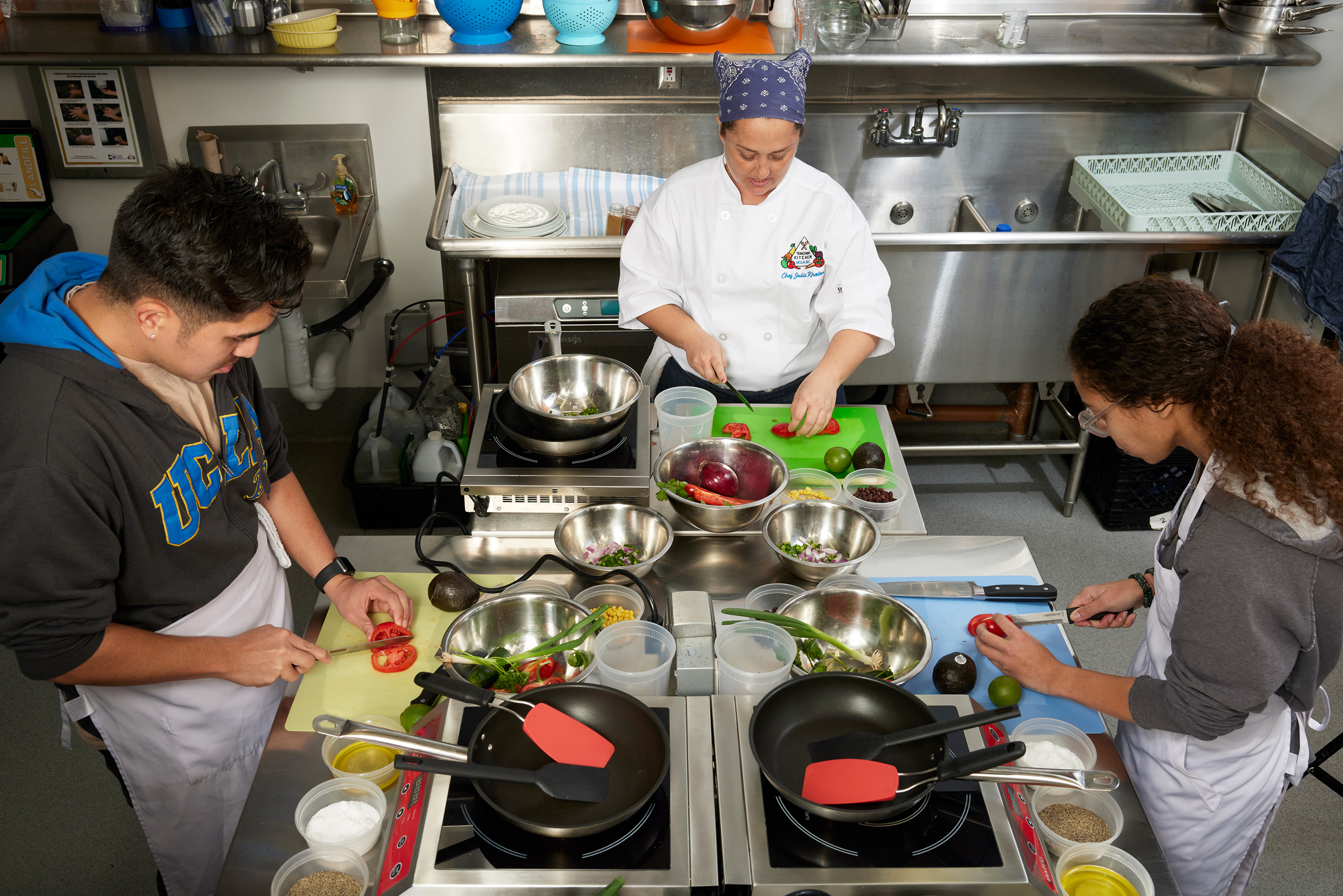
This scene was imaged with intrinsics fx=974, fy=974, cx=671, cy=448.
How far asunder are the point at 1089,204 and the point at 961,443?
3.37 ft

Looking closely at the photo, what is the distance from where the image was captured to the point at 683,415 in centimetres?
226

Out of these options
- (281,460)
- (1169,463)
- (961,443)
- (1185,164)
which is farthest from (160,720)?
(1185,164)

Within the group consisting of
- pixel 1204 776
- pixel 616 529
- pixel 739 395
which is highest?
pixel 739 395

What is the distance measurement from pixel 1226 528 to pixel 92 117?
3789mm

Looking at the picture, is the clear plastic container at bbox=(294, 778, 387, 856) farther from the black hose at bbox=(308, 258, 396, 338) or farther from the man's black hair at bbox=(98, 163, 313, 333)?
the black hose at bbox=(308, 258, 396, 338)

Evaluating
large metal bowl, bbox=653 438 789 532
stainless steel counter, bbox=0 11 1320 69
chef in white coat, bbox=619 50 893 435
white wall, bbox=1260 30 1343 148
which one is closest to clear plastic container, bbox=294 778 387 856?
large metal bowl, bbox=653 438 789 532

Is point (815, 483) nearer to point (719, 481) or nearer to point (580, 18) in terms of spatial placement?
point (719, 481)

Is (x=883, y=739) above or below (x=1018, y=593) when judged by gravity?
above

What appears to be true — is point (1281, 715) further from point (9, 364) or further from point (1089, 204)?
point (1089, 204)

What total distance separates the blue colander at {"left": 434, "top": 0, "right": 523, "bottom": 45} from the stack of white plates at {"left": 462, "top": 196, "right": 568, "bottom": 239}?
22.2 inches

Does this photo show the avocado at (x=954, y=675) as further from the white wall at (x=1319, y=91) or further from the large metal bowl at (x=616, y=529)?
the white wall at (x=1319, y=91)

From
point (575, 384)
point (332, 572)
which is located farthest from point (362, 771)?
point (575, 384)

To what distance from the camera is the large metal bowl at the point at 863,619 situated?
174cm

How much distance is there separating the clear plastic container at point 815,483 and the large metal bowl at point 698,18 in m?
1.89
